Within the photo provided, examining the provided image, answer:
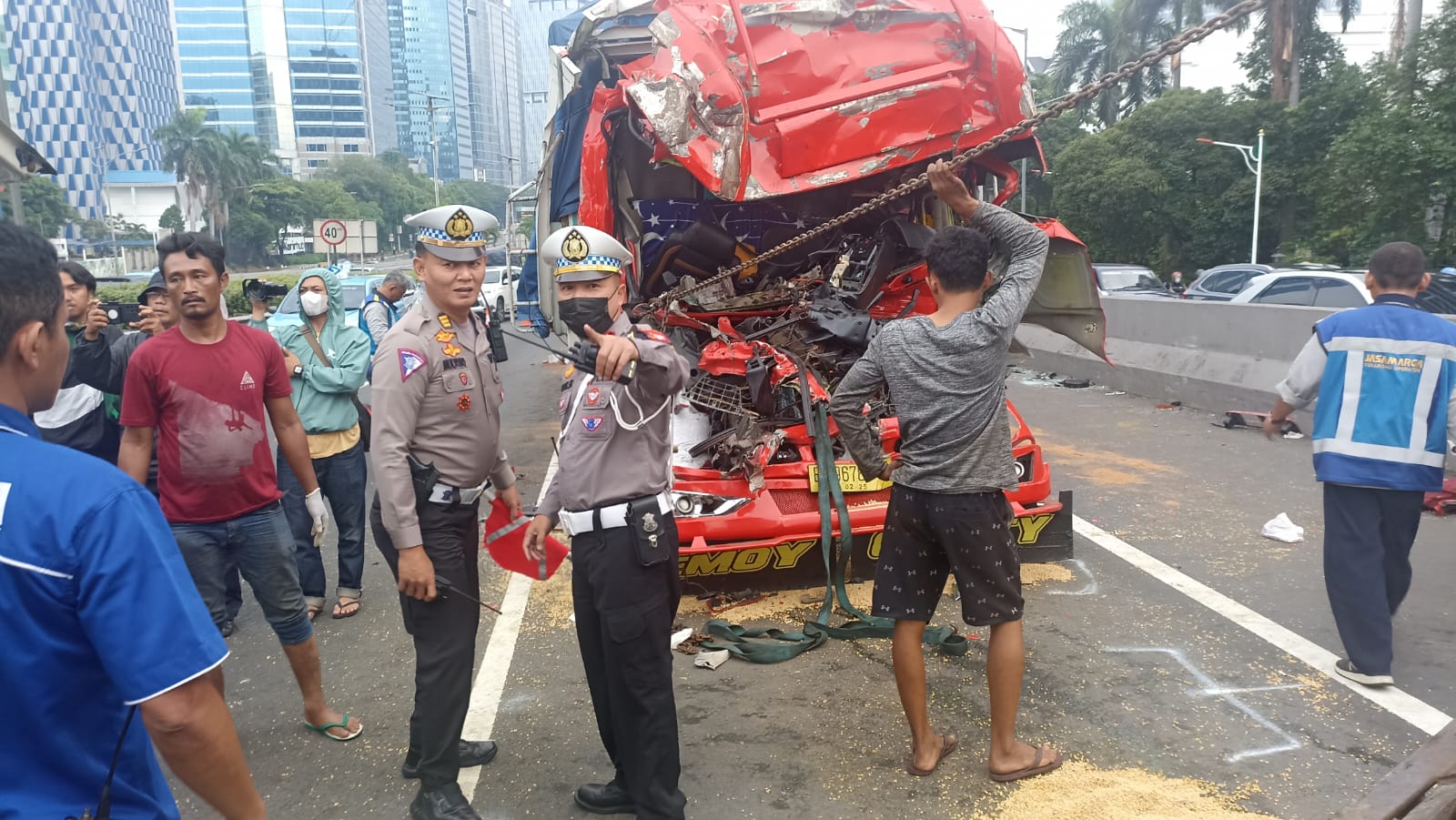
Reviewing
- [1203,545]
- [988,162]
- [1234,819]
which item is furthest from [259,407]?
[1203,545]

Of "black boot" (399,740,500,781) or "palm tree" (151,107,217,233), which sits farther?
"palm tree" (151,107,217,233)

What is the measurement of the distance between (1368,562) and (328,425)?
5.02 m

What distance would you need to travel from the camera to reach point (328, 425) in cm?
514

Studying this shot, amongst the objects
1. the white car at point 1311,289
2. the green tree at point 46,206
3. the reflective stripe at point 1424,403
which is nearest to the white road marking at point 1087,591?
the reflective stripe at point 1424,403

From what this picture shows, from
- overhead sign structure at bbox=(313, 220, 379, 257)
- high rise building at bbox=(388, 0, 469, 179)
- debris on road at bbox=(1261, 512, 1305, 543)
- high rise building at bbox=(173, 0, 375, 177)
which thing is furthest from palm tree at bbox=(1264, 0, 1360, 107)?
high rise building at bbox=(173, 0, 375, 177)

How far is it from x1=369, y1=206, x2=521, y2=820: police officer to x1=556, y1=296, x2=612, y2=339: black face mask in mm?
509

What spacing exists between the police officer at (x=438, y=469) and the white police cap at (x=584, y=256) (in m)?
0.43

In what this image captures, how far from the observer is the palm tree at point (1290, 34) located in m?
31.7

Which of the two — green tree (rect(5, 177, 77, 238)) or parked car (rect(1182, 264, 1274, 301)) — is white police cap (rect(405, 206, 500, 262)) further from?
green tree (rect(5, 177, 77, 238))

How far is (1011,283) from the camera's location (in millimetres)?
3361

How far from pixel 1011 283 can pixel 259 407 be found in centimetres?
290

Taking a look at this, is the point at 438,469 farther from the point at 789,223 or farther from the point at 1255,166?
the point at 1255,166

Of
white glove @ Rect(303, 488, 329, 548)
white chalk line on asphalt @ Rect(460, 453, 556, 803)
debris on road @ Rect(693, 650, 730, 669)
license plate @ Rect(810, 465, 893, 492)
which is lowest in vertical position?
white chalk line on asphalt @ Rect(460, 453, 556, 803)

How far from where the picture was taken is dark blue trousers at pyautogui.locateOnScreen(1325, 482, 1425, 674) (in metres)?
3.92
